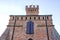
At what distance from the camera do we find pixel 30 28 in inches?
927

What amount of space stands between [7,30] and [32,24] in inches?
189

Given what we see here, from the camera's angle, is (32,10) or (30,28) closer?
(30,28)

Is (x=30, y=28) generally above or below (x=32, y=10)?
below

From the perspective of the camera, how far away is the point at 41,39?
21.6m

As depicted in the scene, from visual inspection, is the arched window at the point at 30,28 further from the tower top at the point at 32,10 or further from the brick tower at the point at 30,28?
the tower top at the point at 32,10

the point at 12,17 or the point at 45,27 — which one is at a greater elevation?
the point at 12,17

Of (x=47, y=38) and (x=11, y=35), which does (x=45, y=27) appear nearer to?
(x=47, y=38)

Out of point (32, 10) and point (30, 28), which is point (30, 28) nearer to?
point (30, 28)

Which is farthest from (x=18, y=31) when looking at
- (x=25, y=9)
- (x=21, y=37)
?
(x=25, y=9)

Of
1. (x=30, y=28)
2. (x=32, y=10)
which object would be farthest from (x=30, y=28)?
(x=32, y=10)

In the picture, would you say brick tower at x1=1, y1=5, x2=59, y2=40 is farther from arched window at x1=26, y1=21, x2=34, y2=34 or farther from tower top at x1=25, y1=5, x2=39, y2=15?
tower top at x1=25, y1=5, x2=39, y2=15

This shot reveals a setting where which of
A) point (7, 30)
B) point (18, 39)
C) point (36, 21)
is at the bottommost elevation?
point (18, 39)

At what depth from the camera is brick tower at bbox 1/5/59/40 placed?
22.0 metres

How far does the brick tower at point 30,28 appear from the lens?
22031 mm
